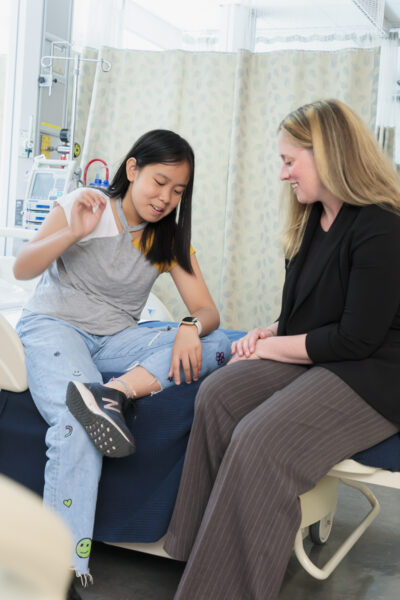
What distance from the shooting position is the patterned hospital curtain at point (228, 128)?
12.6 ft

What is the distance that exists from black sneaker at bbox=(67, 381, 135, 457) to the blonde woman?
0.49 feet

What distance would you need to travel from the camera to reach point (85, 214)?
175cm

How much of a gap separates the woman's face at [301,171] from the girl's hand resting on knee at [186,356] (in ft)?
1.43

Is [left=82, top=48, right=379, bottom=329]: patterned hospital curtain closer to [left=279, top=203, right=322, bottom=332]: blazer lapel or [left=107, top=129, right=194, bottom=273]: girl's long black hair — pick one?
[left=107, top=129, right=194, bottom=273]: girl's long black hair

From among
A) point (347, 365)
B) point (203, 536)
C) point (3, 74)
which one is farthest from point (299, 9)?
point (203, 536)

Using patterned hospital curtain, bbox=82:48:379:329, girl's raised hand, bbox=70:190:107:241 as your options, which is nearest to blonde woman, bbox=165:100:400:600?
girl's raised hand, bbox=70:190:107:241

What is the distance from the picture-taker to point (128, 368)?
175 cm

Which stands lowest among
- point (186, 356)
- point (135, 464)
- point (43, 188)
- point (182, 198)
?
point (135, 464)

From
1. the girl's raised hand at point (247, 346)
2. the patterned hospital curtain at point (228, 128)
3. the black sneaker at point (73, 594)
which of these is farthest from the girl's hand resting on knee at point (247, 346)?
the patterned hospital curtain at point (228, 128)

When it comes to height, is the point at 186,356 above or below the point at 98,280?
below

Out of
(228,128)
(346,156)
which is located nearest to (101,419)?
(346,156)

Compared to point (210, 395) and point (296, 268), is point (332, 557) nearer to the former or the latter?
point (210, 395)

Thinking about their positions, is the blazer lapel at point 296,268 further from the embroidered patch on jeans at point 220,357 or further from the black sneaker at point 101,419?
the black sneaker at point 101,419

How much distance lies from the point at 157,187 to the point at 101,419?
2.20ft
